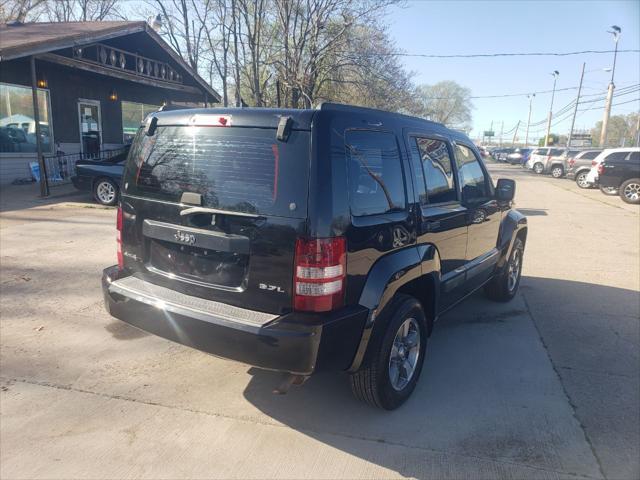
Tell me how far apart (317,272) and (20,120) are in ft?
50.4

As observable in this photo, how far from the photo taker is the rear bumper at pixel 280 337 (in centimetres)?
255

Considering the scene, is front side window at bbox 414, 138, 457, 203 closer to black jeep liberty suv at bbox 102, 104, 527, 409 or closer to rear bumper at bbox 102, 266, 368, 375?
black jeep liberty suv at bbox 102, 104, 527, 409

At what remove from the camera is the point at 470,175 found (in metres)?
4.54

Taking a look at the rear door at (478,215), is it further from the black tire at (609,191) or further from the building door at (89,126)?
the black tire at (609,191)

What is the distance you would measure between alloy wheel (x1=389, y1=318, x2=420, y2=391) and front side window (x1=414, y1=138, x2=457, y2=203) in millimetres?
955

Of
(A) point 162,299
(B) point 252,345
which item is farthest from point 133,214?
(B) point 252,345

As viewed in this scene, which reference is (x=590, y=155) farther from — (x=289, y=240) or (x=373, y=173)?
(x=289, y=240)

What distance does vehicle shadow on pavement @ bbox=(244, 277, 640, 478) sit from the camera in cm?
287

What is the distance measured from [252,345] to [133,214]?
1.36m

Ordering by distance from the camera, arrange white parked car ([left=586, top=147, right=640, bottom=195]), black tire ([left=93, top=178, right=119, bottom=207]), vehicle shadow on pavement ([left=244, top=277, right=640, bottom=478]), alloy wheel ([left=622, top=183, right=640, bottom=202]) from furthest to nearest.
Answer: white parked car ([left=586, top=147, right=640, bottom=195]) < alloy wheel ([left=622, top=183, right=640, bottom=202]) < black tire ([left=93, top=178, right=119, bottom=207]) < vehicle shadow on pavement ([left=244, top=277, right=640, bottom=478])

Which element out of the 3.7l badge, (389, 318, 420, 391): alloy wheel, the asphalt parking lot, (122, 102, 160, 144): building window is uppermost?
(122, 102, 160, 144): building window

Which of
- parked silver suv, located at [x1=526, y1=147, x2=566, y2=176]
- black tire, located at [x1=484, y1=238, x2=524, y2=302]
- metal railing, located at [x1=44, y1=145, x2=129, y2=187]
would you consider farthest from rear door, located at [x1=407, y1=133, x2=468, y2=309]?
parked silver suv, located at [x1=526, y1=147, x2=566, y2=176]

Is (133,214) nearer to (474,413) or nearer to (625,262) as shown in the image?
(474,413)

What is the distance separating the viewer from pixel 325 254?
2.60 metres
